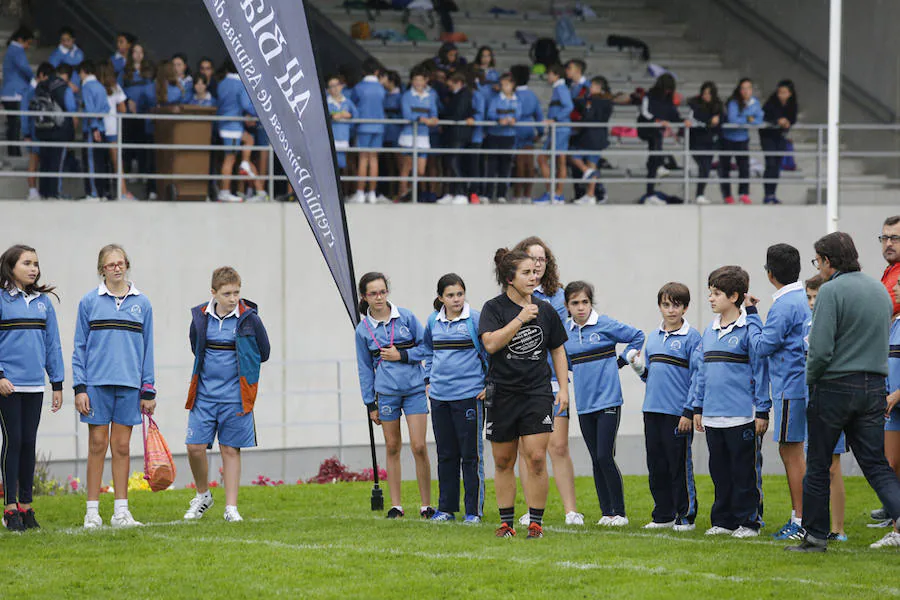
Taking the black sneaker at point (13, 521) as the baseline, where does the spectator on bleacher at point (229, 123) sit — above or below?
above

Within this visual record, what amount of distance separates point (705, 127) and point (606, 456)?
32.3 feet

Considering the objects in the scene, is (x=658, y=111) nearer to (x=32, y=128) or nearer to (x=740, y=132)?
(x=740, y=132)

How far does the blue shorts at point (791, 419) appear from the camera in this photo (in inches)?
336

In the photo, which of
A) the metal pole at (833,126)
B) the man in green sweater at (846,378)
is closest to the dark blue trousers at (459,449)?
the man in green sweater at (846,378)

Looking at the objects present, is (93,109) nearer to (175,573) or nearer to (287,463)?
(287,463)

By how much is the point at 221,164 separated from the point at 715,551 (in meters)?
11.2

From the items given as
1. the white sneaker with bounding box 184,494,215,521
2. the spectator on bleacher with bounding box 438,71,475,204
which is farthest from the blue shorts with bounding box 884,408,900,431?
the spectator on bleacher with bounding box 438,71,475,204

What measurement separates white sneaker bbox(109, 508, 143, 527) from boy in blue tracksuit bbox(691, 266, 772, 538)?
13.0 ft

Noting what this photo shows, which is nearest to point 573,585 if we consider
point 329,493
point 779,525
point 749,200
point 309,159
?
point 779,525

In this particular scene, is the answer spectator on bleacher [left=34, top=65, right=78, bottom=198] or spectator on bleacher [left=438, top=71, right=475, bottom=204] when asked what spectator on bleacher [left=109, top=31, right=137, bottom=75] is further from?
spectator on bleacher [left=438, top=71, right=475, bottom=204]

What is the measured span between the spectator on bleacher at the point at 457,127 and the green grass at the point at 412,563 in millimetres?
8616

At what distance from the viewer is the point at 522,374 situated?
8.27 meters

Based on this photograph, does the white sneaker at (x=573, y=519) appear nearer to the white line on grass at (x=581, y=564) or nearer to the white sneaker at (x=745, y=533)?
the white sneaker at (x=745, y=533)

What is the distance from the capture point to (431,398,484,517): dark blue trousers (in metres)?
9.54
